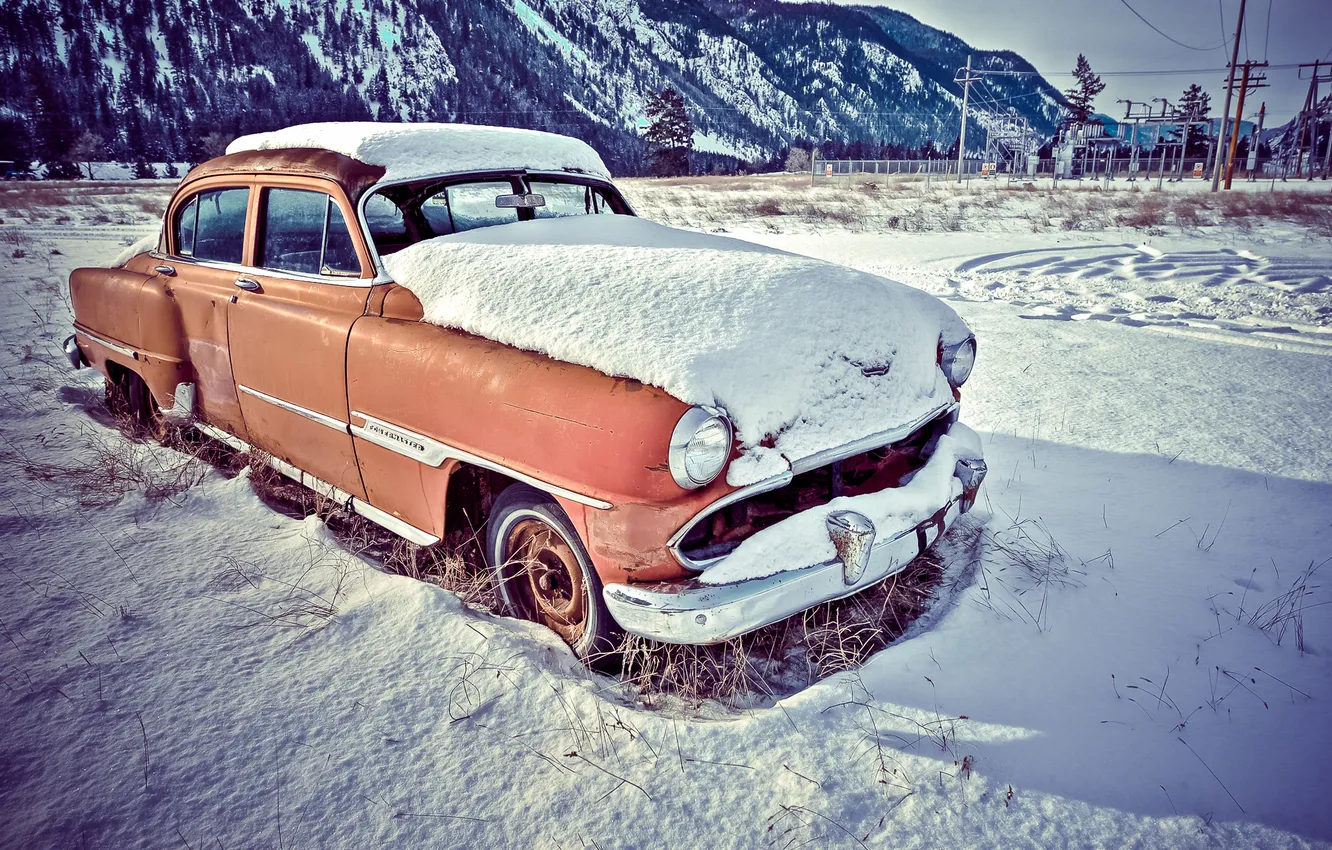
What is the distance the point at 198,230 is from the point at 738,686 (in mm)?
3580

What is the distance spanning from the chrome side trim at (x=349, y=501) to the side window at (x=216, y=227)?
0.90 metres

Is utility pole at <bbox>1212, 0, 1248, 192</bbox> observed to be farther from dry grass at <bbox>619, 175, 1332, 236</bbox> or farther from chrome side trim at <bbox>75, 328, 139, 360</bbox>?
chrome side trim at <bbox>75, 328, 139, 360</bbox>

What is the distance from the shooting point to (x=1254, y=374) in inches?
191

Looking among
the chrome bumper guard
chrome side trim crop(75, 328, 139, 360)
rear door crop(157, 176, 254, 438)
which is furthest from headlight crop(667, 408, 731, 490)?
the chrome bumper guard

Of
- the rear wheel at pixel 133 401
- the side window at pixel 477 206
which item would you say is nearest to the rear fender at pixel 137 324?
the rear wheel at pixel 133 401

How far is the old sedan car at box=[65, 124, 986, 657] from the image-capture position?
6.20ft

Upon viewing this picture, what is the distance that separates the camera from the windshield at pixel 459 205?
2865 millimetres

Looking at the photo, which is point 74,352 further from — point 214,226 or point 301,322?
point 301,322

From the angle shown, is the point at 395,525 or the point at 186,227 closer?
the point at 395,525

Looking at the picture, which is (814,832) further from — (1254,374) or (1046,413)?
(1254,374)

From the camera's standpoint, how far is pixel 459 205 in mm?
3098

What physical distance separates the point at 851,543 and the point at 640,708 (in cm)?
79

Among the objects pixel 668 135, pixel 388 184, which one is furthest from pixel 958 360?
pixel 668 135

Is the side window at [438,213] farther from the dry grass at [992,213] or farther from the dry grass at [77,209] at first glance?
the dry grass at [77,209]
